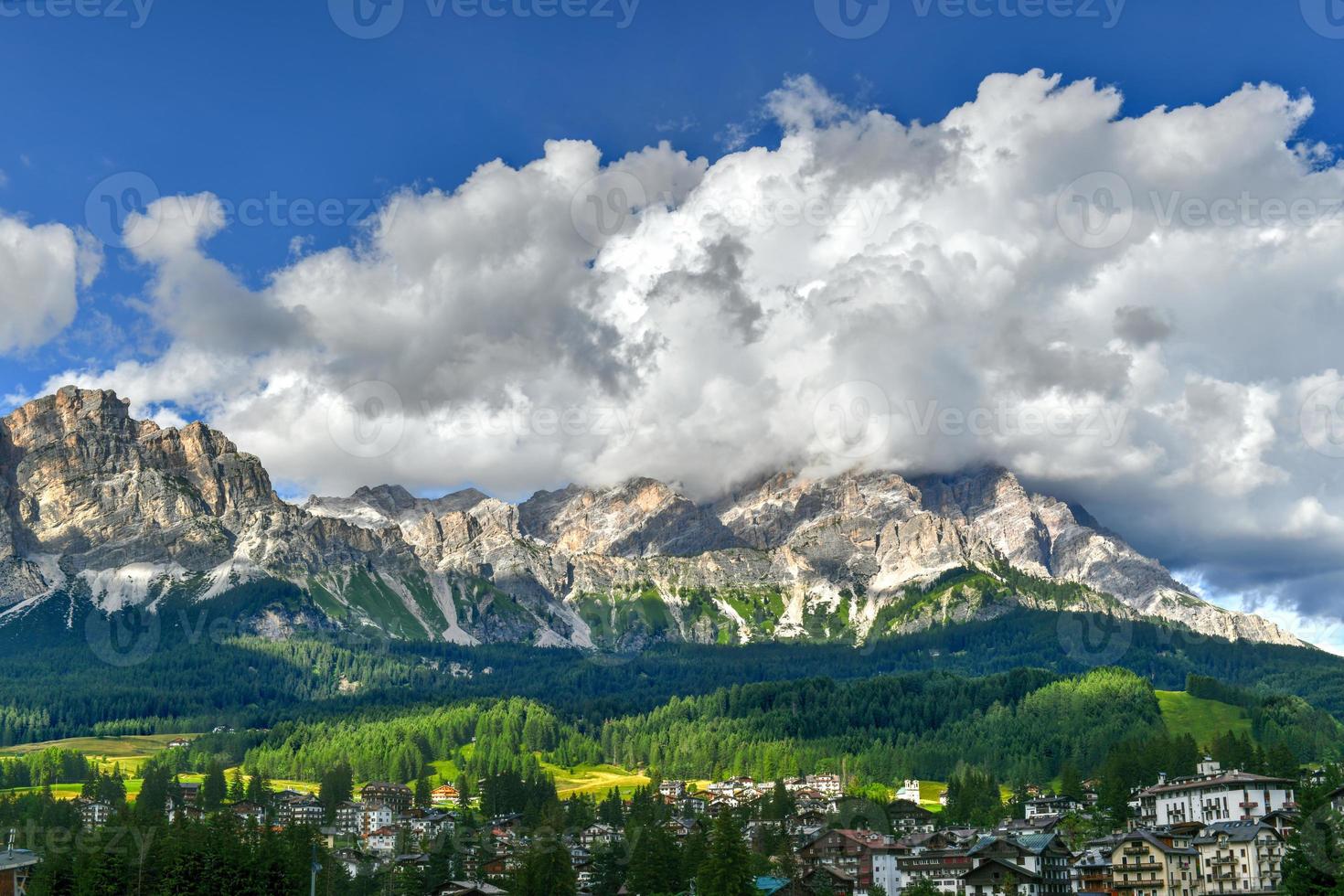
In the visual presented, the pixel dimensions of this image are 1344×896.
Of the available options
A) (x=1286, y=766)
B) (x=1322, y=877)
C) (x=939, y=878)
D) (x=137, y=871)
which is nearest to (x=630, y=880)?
(x=939, y=878)

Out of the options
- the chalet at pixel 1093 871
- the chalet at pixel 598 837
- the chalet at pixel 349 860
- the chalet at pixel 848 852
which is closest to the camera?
the chalet at pixel 1093 871

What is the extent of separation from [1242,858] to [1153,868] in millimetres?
9086

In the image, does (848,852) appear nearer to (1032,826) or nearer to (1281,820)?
(1032,826)

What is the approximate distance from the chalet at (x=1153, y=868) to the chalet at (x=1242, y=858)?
145 centimetres

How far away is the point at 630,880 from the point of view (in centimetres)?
15212

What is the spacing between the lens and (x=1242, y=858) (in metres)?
144

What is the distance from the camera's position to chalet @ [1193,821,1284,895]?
141 m

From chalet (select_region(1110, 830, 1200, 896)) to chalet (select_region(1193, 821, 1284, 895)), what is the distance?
145 cm

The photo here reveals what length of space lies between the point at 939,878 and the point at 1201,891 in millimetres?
29160

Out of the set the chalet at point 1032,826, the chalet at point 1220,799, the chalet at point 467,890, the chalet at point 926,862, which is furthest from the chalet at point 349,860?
the chalet at point 1220,799

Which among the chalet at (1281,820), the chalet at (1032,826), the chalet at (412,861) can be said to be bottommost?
the chalet at (412,861)

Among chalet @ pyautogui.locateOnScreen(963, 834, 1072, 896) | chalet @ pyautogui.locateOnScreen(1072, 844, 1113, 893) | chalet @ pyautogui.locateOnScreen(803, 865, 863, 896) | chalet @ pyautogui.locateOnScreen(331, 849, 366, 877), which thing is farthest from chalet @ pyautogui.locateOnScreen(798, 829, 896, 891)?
chalet @ pyautogui.locateOnScreen(331, 849, 366, 877)

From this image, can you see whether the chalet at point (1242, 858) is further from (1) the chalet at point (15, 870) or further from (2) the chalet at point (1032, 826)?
(1) the chalet at point (15, 870)

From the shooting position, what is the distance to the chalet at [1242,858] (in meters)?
141
